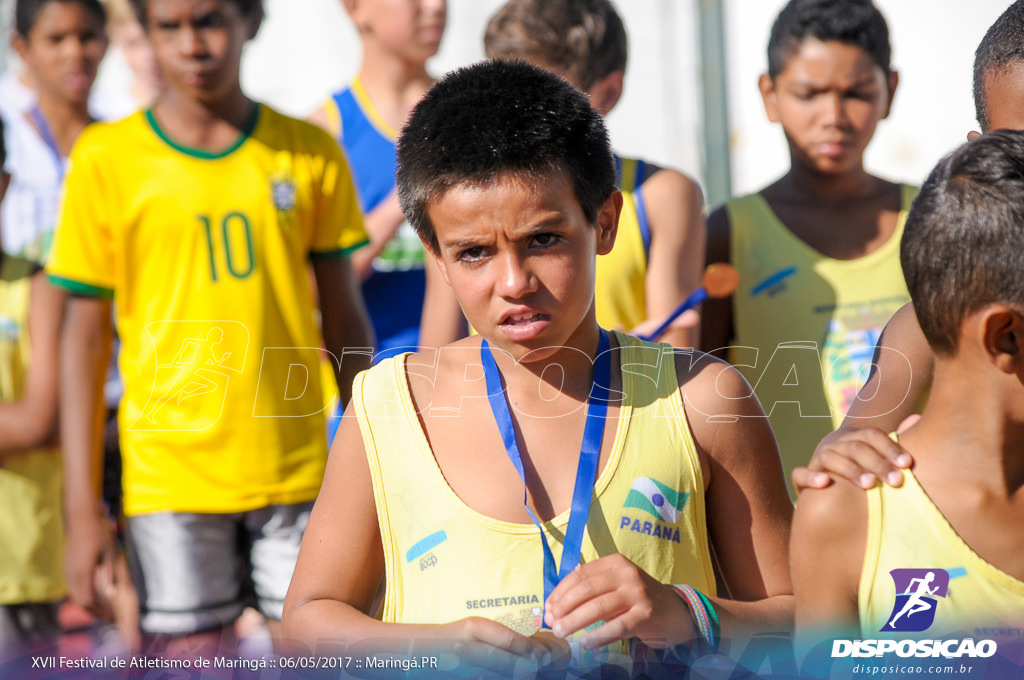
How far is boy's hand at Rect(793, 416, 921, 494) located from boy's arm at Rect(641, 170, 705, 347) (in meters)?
1.37

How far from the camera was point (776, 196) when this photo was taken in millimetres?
3355

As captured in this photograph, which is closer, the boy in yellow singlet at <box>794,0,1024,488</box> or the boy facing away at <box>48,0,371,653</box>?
the boy in yellow singlet at <box>794,0,1024,488</box>

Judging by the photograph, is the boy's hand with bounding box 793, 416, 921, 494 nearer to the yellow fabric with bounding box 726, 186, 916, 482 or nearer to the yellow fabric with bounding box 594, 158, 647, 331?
the yellow fabric with bounding box 726, 186, 916, 482

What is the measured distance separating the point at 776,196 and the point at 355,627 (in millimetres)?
2163

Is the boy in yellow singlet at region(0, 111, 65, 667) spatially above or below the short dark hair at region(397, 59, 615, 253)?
below

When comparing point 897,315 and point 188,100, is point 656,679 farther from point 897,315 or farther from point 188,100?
point 188,100

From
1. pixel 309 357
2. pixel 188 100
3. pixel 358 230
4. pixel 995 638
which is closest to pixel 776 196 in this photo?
pixel 358 230

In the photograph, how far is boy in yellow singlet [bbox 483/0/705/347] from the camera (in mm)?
2973

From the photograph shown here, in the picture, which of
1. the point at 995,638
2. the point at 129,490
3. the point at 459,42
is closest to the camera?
the point at 995,638

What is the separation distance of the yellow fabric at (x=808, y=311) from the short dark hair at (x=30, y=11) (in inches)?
112

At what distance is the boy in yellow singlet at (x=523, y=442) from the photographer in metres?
1.70

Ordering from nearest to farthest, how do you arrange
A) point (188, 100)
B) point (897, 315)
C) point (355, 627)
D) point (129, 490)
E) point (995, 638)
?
point (995, 638) → point (355, 627) → point (897, 315) → point (129, 490) → point (188, 100)

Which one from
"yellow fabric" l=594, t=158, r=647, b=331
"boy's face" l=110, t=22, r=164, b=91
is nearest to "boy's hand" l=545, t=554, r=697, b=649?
"yellow fabric" l=594, t=158, r=647, b=331

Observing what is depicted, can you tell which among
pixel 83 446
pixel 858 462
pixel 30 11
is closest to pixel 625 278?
pixel 858 462
